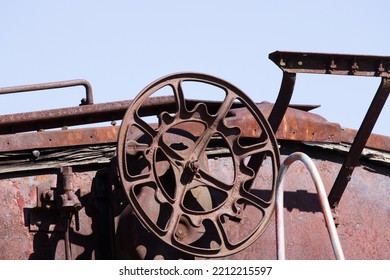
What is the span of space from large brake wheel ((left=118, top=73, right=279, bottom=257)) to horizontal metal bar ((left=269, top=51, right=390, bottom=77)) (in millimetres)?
418

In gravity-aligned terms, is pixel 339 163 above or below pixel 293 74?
below

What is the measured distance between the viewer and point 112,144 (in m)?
8.91

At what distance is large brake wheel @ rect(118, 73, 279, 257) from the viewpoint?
8.35m

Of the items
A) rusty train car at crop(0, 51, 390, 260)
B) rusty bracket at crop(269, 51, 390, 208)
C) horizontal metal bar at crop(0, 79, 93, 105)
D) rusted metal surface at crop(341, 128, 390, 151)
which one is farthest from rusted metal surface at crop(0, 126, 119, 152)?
rusted metal surface at crop(341, 128, 390, 151)

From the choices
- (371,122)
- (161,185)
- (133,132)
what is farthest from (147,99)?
(371,122)

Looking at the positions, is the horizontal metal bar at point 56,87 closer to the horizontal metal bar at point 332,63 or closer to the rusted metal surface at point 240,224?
the rusted metal surface at point 240,224

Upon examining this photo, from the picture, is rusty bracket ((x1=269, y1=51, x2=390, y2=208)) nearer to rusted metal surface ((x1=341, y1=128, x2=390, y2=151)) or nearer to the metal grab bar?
rusted metal surface ((x1=341, y1=128, x2=390, y2=151))

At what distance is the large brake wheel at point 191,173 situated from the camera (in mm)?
8352

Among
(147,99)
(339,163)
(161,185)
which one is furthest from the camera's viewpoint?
(339,163)

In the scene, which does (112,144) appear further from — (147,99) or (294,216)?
(294,216)

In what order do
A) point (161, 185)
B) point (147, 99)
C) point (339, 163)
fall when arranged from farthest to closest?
1. point (339, 163)
2. point (147, 99)
3. point (161, 185)

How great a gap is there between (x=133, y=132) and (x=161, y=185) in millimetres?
627

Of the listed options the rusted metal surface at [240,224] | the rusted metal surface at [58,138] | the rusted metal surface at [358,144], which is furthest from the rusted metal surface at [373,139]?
the rusted metal surface at [58,138]

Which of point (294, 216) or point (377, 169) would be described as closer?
point (294, 216)
